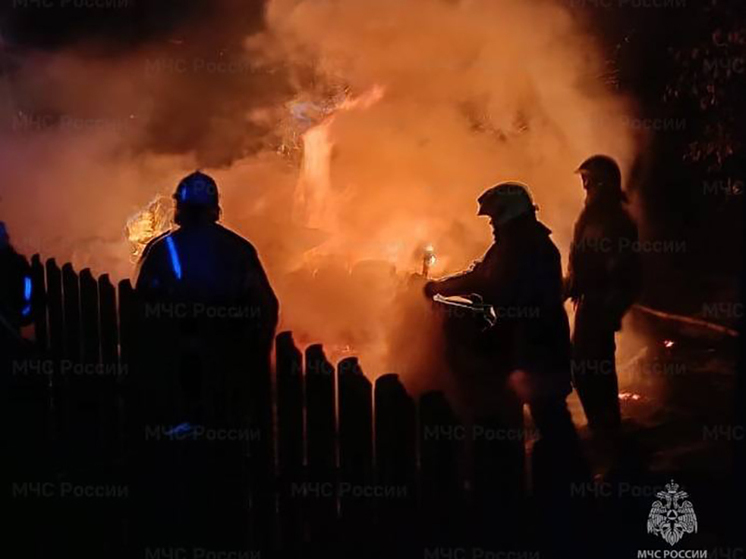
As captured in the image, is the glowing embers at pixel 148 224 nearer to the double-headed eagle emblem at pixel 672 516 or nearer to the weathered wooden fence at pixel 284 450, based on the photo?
the weathered wooden fence at pixel 284 450

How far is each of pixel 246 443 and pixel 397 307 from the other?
1.10m

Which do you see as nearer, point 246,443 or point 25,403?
point 246,443

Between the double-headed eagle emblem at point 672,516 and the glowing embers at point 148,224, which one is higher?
the glowing embers at point 148,224

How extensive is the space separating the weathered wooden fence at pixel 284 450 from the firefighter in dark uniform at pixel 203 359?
0.43 feet

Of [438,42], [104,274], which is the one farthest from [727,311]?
[104,274]

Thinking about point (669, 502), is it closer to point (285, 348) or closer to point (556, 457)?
point (556, 457)

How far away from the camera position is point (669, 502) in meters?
4.39

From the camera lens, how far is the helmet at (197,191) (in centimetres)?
433

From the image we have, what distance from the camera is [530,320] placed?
4.29m

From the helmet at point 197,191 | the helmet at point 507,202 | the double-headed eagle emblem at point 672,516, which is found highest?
the helmet at point 197,191

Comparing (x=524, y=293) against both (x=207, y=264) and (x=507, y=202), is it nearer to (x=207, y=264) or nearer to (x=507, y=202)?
(x=507, y=202)

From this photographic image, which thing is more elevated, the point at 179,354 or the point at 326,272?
the point at 326,272

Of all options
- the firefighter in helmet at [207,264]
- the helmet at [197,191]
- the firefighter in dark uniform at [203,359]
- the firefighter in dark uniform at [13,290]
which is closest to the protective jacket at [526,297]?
the firefighter in helmet at [207,264]

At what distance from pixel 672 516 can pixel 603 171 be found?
75.9 inches
